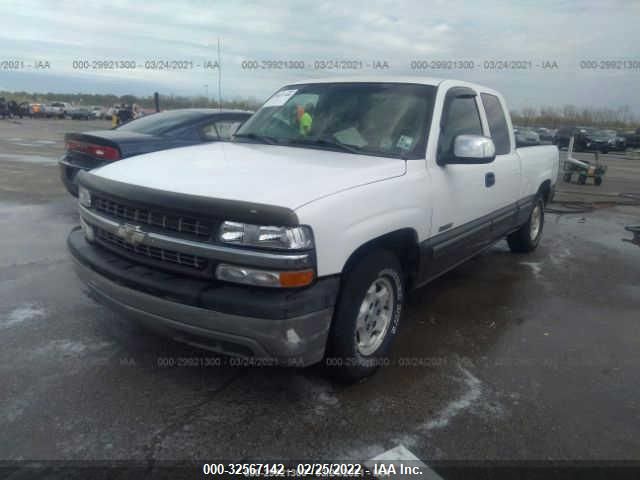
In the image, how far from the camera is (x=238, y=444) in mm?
2646

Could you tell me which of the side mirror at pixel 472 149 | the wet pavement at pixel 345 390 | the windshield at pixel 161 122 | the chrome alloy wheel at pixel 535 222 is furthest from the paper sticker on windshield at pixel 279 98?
the chrome alloy wheel at pixel 535 222

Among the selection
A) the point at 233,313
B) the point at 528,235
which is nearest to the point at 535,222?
the point at 528,235

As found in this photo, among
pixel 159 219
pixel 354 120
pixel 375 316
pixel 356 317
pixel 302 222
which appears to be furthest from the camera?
pixel 354 120

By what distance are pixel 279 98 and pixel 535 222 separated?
3832mm

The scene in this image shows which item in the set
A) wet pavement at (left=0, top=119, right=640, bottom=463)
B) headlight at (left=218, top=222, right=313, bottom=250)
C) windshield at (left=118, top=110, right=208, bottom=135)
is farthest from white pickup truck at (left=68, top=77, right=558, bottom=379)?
windshield at (left=118, top=110, right=208, bottom=135)

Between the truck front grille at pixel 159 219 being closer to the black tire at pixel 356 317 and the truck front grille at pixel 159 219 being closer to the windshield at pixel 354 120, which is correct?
the black tire at pixel 356 317

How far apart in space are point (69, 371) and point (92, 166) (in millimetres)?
4007

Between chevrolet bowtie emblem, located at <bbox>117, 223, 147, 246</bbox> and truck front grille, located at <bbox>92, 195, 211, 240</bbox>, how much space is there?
5cm

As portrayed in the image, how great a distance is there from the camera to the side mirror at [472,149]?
3607mm

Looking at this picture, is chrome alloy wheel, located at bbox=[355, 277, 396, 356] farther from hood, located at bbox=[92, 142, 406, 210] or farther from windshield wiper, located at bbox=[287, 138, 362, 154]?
windshield wiper, located at bbox=[287, 138, 362, 154]

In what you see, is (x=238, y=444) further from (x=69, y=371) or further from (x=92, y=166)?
(x=92, y=166)

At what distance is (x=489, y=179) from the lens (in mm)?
4520

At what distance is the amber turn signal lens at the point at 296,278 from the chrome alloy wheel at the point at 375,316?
0.60m

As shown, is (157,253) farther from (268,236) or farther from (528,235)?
(528,235)
